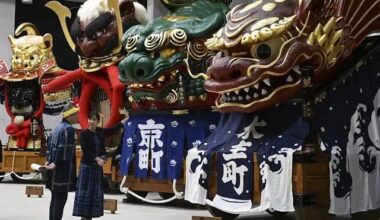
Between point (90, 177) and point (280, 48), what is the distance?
1.85 metres

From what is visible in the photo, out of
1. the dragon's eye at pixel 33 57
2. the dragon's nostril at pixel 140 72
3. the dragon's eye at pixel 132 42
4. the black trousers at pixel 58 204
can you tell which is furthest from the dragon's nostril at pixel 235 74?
the dragon's eye at pixel 33 57

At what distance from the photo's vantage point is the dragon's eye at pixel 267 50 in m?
4.97

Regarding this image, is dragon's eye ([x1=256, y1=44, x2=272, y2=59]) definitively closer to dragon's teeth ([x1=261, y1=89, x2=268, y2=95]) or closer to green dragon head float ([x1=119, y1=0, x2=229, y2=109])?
dragon's teeth ([x1=261, y1=89, x2=268, y2=95])

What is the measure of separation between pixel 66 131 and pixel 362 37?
2644 mm

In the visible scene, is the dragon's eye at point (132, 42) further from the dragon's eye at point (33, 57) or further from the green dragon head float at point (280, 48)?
the dragon's eye at point (33, 57)

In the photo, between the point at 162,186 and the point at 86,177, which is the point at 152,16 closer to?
the point at 162,186

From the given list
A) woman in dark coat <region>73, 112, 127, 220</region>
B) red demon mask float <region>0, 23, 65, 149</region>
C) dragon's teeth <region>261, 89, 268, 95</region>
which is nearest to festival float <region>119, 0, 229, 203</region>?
dragon's teeth <region>261, 89, 268, 95</region>

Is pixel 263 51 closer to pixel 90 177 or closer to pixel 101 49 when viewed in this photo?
pixel 90 177

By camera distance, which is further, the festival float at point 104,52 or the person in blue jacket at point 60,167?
the festival float at point 104,52

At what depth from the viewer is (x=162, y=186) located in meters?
7.01

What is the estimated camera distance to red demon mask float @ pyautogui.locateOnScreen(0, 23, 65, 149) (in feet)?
32.1

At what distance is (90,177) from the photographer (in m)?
4.89

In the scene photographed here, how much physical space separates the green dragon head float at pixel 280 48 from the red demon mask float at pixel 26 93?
5.19 meters

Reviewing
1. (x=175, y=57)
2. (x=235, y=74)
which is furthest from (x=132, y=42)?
(x=235, y=74)
